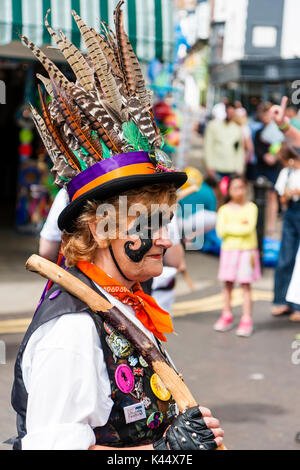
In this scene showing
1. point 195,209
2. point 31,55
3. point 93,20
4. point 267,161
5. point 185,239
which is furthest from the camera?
point 267,161

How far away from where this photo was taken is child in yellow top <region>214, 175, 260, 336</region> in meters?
6.93

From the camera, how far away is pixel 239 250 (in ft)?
22.9

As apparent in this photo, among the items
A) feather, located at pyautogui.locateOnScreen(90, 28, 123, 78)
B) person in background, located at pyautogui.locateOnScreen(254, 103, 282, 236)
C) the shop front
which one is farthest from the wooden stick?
person in background, located at pyautogui.locateOnScreen(254, 103, 282, 236)

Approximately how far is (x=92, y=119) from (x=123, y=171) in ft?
0.73

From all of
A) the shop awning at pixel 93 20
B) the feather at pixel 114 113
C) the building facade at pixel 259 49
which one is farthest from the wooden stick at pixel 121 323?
the building facade at pixel 259 49

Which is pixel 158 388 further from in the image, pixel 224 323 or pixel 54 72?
pixel 224 323

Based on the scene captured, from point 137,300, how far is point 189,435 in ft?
1.60

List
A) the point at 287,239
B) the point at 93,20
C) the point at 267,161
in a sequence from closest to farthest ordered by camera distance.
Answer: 1. the point at 287,239
2. the point at 93,20
3. the point at 267,161

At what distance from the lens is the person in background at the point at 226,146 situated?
1225cm

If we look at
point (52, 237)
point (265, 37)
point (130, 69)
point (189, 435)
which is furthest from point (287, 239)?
point (265, 37)

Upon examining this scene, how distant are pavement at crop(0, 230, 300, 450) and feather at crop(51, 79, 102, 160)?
7.54 feet

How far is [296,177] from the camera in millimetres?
7129

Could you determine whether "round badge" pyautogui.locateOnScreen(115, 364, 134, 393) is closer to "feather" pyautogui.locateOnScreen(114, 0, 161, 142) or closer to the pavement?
"feather" pyautogui.locateOnScreen(114, 0, 161, 142)
